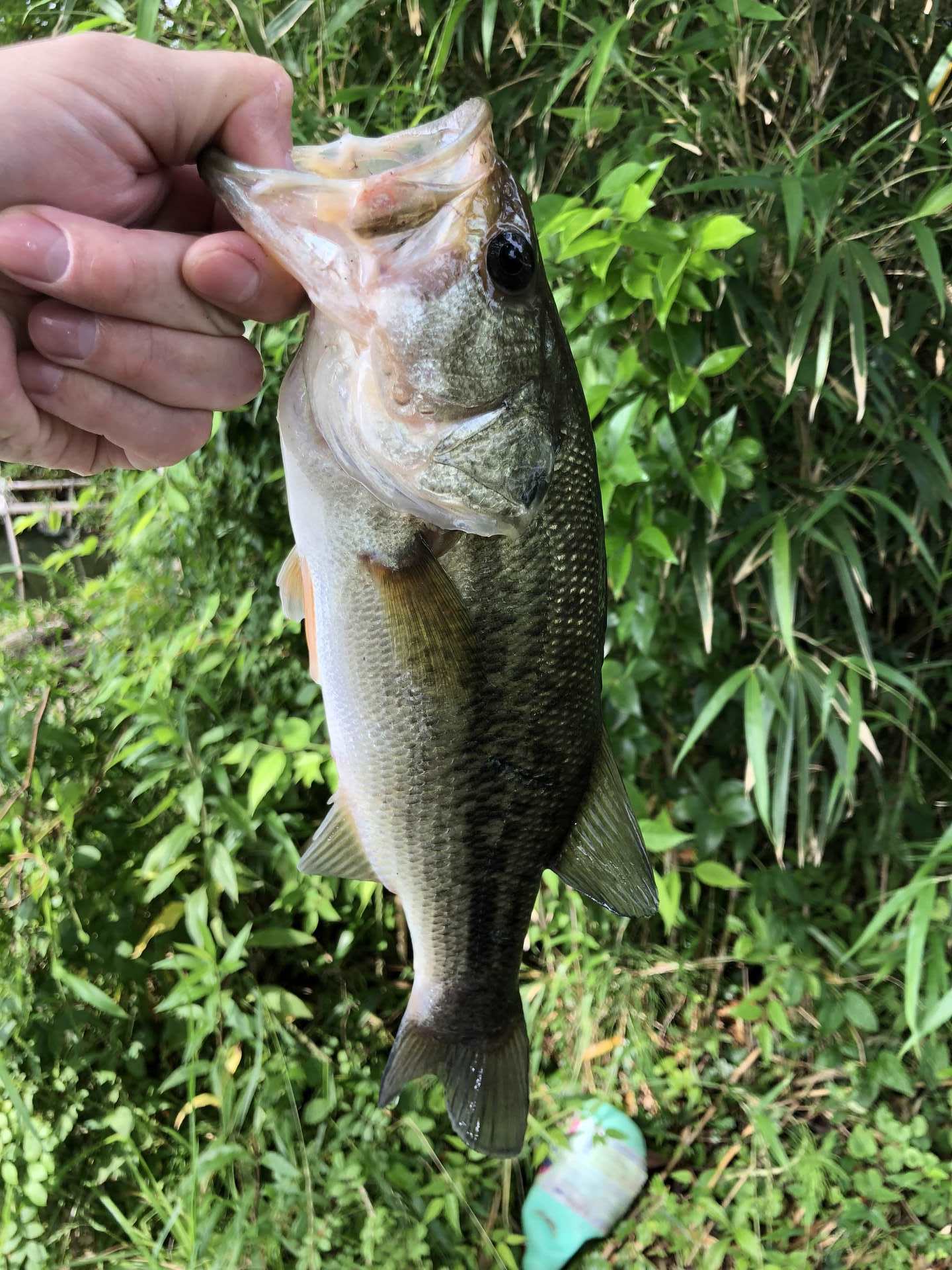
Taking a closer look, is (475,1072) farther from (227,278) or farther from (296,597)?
(227,278)

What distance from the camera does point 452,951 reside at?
41.7 inches

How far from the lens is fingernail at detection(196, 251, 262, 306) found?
0.81 metres

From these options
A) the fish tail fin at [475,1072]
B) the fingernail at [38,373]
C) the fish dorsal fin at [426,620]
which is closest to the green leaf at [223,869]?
the fish tail fin at [475,1072]

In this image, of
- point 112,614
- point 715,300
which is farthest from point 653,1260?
point 715,300

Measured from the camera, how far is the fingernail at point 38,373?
35.2 inches

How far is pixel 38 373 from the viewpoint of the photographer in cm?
90

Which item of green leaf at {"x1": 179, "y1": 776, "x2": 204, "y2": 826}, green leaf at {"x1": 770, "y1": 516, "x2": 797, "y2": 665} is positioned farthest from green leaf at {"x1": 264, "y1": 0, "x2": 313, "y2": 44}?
green leaf at {"x1": 179, "y1": 776, "x2": 204, "y2": 826}

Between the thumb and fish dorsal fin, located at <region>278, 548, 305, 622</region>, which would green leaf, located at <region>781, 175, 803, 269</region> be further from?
fish dorsal fin, located at <region>278, 548, 305, 622</region>

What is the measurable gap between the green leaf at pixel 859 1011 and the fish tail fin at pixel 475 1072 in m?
1.23

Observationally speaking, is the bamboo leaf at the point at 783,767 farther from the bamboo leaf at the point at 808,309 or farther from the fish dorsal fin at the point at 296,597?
the fish dorsal fin at the point at 296,597

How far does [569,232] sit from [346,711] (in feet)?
3.00

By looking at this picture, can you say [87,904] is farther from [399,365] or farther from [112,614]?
[399,365]

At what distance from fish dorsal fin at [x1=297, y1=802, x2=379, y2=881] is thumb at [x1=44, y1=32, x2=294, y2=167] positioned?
0.80 metres

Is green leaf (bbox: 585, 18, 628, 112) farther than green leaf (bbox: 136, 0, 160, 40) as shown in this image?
Yes
